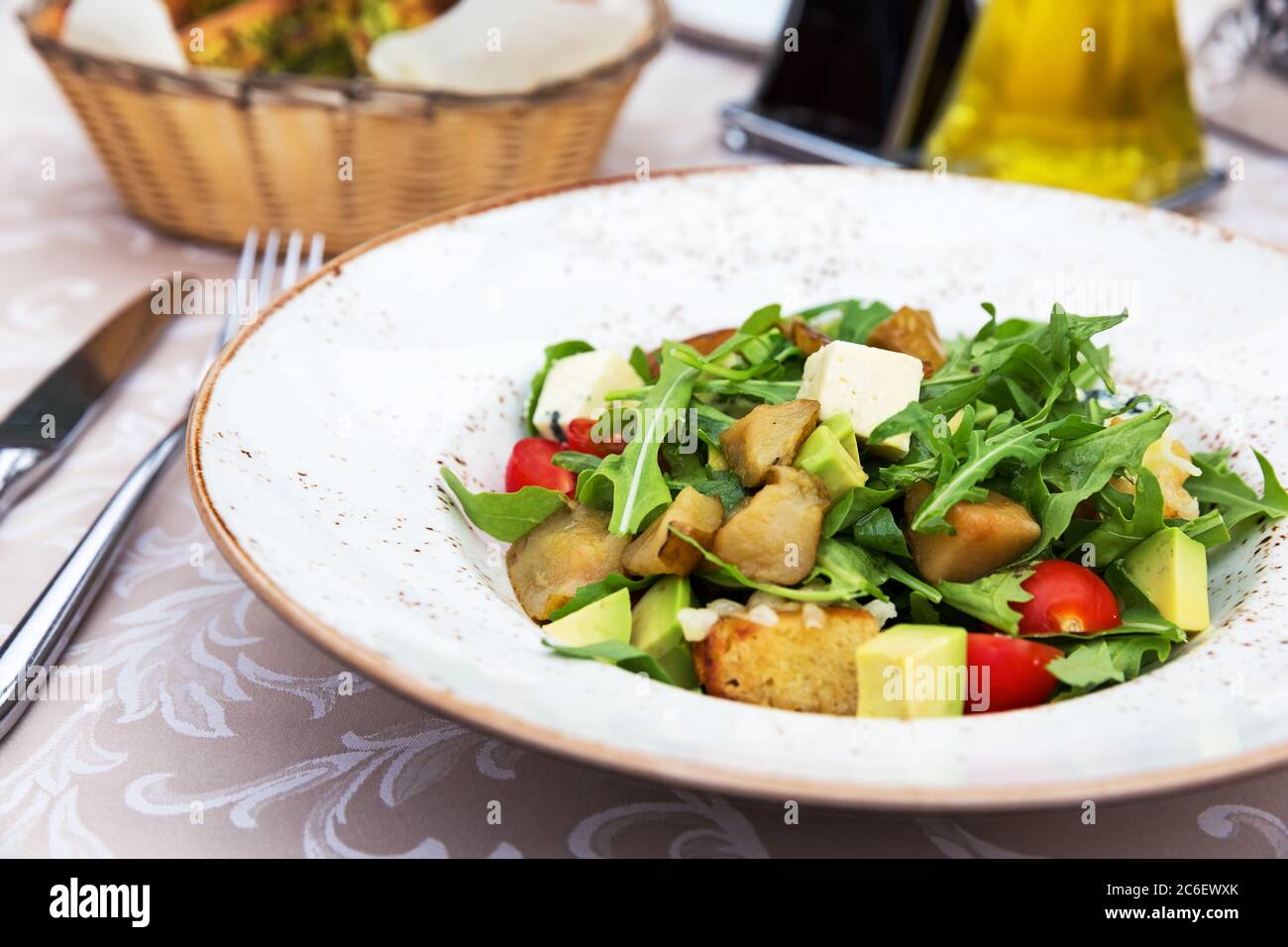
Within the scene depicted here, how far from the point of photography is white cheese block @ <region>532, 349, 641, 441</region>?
5.97ft

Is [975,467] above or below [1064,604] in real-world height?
above

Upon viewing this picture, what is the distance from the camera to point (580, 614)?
1.41 m

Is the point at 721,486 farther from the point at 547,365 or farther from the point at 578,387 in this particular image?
the point at 547,365

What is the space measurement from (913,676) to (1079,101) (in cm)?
188

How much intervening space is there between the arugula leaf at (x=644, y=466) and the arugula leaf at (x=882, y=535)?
25 cm

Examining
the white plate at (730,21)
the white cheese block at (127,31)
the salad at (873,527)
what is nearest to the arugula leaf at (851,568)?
the salad at (873,527)

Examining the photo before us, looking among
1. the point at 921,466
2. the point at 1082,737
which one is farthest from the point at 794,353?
the point at 1082,737

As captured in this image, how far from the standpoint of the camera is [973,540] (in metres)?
1.51

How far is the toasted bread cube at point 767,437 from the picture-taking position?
5.15ft

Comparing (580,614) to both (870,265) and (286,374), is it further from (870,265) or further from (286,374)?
(870,265)

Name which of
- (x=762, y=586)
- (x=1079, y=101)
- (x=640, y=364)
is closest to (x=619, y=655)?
(x=762, y=586)

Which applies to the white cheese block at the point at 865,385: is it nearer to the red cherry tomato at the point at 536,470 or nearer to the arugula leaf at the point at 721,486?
the arugula leaf at the point at 721,486

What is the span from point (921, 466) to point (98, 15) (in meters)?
2.04

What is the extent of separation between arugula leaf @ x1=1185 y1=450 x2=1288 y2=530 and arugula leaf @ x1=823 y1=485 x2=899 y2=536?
477mm
